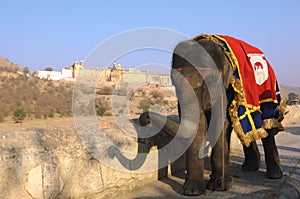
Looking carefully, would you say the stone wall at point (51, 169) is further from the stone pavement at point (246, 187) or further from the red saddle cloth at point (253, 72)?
the red saddle cloth at point (253, 72)

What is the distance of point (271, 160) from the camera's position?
19.2 feet

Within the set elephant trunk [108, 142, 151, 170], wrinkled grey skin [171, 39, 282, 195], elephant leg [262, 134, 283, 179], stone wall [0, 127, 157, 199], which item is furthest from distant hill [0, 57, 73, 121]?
wrinkled grey skin [171, 39, 282, 195]

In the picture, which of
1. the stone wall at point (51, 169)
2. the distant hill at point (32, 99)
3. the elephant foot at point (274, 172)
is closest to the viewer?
the stone wall at point (51, 169)

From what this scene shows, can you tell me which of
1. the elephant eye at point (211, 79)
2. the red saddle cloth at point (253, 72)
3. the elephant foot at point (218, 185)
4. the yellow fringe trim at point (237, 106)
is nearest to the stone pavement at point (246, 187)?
the elephant foot at point (218, 185)

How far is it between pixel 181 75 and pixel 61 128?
176 centimetres

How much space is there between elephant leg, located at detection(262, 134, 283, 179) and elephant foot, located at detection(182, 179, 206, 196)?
171 cm

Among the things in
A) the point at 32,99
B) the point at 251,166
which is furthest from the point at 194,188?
the point at 32,99

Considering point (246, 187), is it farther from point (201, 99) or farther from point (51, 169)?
point (51, 169)

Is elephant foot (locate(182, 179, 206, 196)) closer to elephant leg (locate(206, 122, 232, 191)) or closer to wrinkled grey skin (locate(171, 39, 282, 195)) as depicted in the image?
wrinkled grey skin (locate(171, 39, 282, 195))

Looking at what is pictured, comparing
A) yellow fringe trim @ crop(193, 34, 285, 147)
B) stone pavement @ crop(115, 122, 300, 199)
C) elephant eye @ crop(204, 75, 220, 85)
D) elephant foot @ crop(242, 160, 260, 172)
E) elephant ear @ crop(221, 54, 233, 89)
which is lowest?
stone pavement @ crop(115, 122, 300, 199)

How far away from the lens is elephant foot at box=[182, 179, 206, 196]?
14.9 ft

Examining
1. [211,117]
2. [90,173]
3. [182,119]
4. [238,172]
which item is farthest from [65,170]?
[238,172]

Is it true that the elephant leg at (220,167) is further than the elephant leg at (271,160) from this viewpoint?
No

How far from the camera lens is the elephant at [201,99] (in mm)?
4590
